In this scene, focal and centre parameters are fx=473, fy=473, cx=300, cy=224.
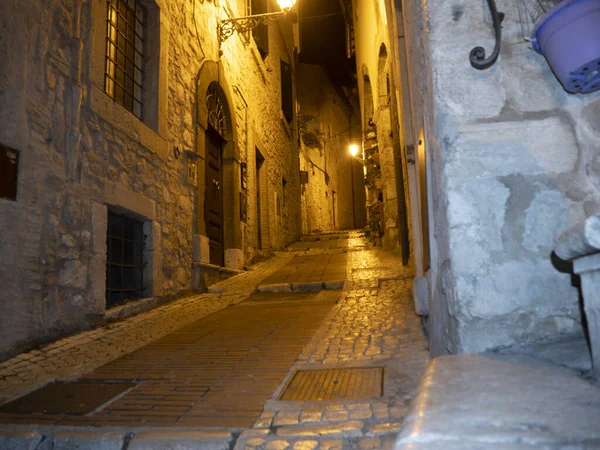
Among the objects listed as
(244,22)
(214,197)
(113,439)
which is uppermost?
(244,22)

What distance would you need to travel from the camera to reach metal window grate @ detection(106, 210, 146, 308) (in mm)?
5188

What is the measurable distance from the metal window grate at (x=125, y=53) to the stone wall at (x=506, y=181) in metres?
4.56

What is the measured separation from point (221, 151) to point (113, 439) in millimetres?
7238

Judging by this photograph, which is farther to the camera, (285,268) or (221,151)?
(221,151)

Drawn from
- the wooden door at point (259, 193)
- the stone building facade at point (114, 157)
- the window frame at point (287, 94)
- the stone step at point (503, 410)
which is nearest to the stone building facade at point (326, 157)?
the window frame at point (287, 94)

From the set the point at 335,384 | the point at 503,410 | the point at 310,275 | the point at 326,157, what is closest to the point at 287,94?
the point at 326,157

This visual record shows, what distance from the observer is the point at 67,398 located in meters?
2.70

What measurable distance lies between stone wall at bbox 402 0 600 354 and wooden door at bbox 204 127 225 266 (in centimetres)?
604

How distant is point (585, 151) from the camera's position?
1.85 meters

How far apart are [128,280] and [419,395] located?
4.93 meters

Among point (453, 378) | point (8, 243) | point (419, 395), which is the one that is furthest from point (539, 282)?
point (8, 243)

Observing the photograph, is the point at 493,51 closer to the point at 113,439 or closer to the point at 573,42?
the point at 573,42

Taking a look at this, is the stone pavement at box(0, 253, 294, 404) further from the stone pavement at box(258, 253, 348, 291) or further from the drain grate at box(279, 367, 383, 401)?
the drain grate at box(279, 367, 383, 401)

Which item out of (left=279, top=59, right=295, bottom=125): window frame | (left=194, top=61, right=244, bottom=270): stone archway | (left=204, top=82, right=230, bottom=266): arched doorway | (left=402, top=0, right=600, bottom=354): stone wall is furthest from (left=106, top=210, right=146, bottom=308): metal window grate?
(left=279, top=59, right=295, bottom=125): window frame
